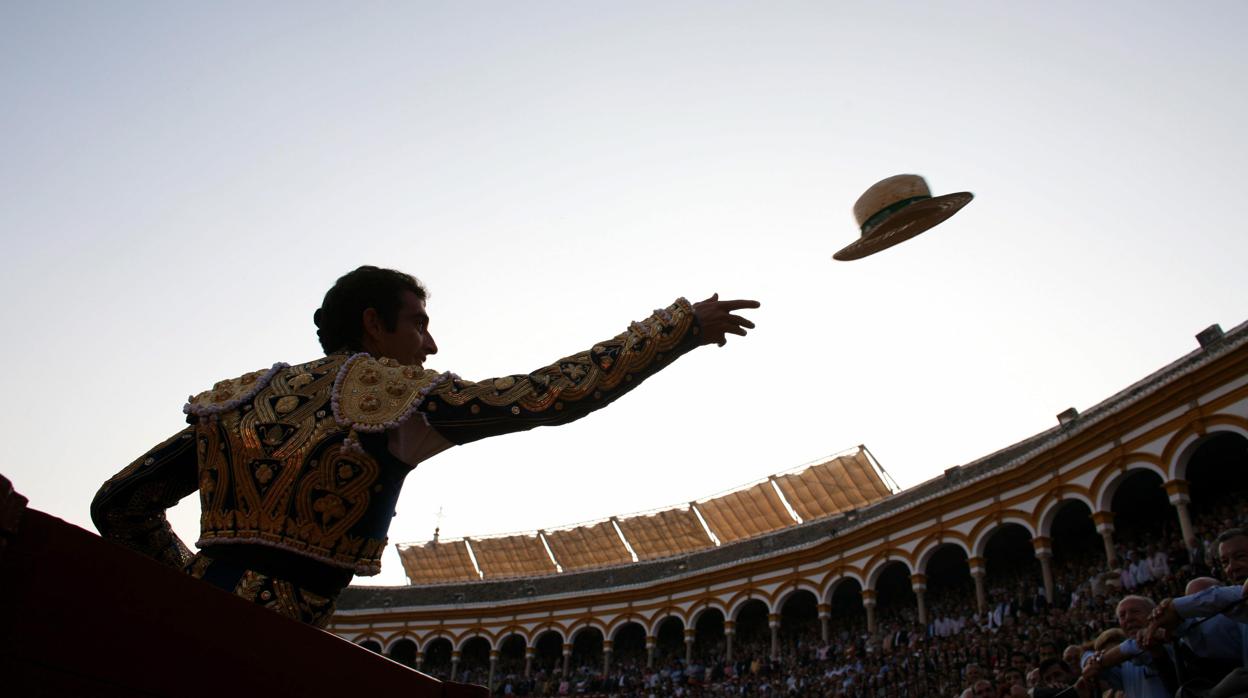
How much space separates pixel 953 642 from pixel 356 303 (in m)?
18.1

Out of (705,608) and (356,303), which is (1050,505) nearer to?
(705,608)

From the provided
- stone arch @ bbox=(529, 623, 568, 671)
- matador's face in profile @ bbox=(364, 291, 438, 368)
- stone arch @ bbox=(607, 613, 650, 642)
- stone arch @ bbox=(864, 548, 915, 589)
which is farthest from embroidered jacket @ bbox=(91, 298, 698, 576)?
stone arch @ bbox=(529, 623, 568, 671)

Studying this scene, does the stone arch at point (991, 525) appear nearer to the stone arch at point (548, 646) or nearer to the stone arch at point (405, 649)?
the stone arch at point (548, 646)

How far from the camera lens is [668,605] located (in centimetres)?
2830

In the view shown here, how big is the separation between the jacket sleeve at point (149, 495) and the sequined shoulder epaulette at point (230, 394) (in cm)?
8

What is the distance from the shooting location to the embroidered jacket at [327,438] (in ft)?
6.75

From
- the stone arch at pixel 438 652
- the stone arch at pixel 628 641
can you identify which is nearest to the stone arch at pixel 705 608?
the stone arch at pixel 628 641

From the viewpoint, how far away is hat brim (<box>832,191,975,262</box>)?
3568mm

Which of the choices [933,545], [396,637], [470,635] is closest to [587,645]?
[470,635]

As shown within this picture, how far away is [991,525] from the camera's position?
20.4 meters

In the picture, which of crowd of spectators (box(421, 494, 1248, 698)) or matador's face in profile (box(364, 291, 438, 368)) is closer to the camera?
matador's face in profile (box(364, 291, 438, 368))

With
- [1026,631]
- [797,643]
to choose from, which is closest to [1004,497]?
[1026,631]

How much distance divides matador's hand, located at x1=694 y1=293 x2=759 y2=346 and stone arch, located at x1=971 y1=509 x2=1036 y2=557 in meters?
19.4

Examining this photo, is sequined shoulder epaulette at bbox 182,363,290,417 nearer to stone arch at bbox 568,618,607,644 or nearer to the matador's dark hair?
the matador's dark hair
